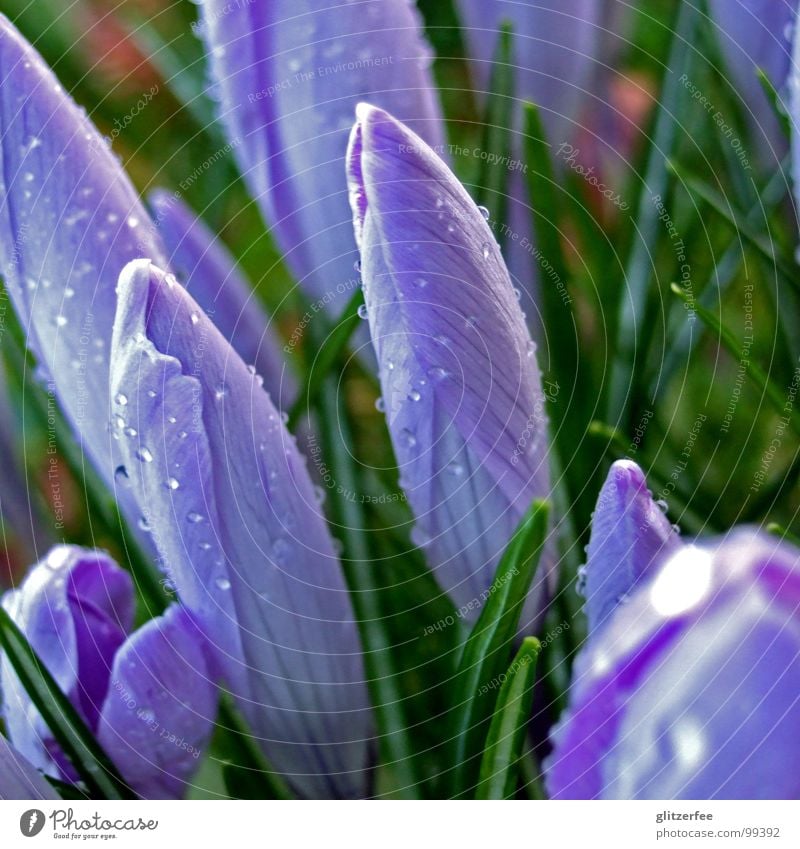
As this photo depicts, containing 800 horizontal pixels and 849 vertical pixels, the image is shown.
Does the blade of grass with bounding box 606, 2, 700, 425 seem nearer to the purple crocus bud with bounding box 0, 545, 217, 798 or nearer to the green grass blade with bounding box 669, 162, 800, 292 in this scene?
the green grass blade with bounding box 669, 162, 800, 292

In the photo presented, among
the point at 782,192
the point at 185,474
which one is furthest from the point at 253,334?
the point at 782,192

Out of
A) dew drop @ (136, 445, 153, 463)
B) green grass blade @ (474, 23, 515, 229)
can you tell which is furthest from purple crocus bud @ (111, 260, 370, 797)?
green grass blade @ (474, 23, 515, 229)

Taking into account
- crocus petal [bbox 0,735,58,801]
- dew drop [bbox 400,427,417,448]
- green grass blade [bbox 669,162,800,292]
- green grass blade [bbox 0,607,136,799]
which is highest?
green grass blade [bbox 669,162,800,292]

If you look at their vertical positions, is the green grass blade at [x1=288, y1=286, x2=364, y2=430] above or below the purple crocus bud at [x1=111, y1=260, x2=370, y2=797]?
above

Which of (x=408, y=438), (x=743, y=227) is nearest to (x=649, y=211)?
(x=743, y=227)

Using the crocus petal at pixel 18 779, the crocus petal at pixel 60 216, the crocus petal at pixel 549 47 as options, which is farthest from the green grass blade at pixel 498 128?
the crocus petal at pixel 18 779
